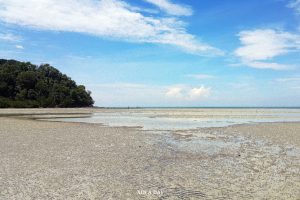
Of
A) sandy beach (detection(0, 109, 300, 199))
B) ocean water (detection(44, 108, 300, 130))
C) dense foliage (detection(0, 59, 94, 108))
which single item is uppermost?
dense foliage (detection(0, 59, 94, 108))

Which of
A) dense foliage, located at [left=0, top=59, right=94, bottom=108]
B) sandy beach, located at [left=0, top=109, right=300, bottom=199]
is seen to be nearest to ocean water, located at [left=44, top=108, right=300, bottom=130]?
sandy beach, located at [left=0, top=109, right=300, bottom=199]

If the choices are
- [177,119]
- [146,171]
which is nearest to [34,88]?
[177,119]

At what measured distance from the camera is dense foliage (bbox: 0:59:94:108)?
130m

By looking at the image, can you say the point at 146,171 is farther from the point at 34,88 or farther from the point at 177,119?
the point at 34,88

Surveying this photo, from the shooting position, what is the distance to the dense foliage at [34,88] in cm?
13000

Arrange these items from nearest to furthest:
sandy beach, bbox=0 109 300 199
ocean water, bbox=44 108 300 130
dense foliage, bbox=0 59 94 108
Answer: sandy beach, bbox=0 109 300 199
ocean water, bbox=44 108 300 130
dense foliage, bbox=0 59 94 108

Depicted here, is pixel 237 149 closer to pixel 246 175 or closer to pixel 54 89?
pixel 246 175

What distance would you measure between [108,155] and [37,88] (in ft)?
410

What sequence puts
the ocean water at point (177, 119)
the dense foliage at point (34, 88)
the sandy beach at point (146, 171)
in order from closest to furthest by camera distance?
the sandy beach at point (146, 171)
the ocean water at point (177, 119)
the dense foliage at point (34, 88)

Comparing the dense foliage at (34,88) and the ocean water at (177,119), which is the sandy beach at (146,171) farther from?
the dense foliage at (34,88)

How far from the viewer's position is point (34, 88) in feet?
450

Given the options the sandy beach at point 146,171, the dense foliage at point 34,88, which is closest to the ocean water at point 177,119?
the sandy beach at point 146,171

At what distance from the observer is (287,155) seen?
18.5 meters

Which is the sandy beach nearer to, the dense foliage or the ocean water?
the ocean water
